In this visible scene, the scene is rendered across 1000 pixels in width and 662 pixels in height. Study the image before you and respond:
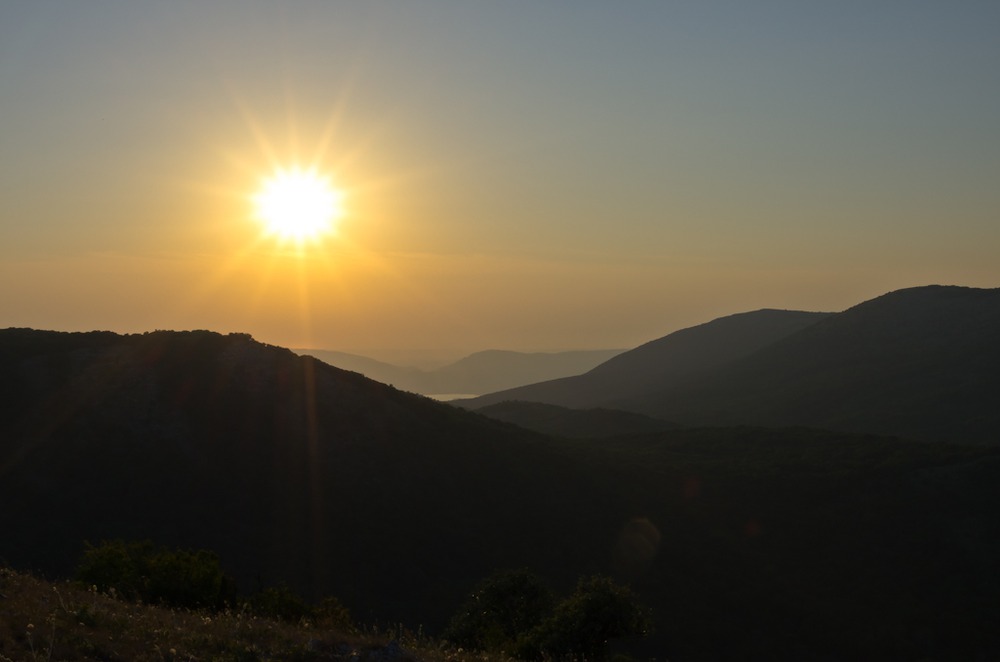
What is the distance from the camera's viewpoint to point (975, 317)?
521 feet

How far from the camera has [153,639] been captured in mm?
12977

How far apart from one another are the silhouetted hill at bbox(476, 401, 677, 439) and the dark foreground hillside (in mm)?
36375

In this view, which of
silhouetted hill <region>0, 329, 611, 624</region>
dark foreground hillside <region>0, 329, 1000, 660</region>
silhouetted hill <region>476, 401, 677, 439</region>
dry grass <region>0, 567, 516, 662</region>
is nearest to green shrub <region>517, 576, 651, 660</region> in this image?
dry grass <region>0, 567, 516, 662</region>

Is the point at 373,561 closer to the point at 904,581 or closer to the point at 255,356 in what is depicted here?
the point at 255,356

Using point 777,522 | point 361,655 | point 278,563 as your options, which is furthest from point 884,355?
point 361,655

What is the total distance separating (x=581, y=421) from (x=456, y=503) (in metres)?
63.0

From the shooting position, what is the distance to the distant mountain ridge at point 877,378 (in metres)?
120

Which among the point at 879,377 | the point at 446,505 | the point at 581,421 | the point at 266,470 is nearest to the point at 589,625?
the point at 446,505

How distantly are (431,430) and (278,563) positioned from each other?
73.6 feet

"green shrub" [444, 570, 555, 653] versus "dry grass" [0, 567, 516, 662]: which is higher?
"dry grass" [0, 567, 516, 662]

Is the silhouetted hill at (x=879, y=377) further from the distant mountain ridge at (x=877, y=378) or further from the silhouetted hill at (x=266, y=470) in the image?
the silhouetted hill at (x=266, y=470)

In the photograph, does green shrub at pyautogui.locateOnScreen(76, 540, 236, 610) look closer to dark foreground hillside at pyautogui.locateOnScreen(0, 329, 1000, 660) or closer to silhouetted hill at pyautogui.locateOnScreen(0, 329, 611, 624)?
dark foreground hillside at pyautogui.locateOnScreen(0, 329, 1000, 660)

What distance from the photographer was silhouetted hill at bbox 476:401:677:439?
113m

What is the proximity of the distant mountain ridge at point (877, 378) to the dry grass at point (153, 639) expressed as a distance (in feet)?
369
